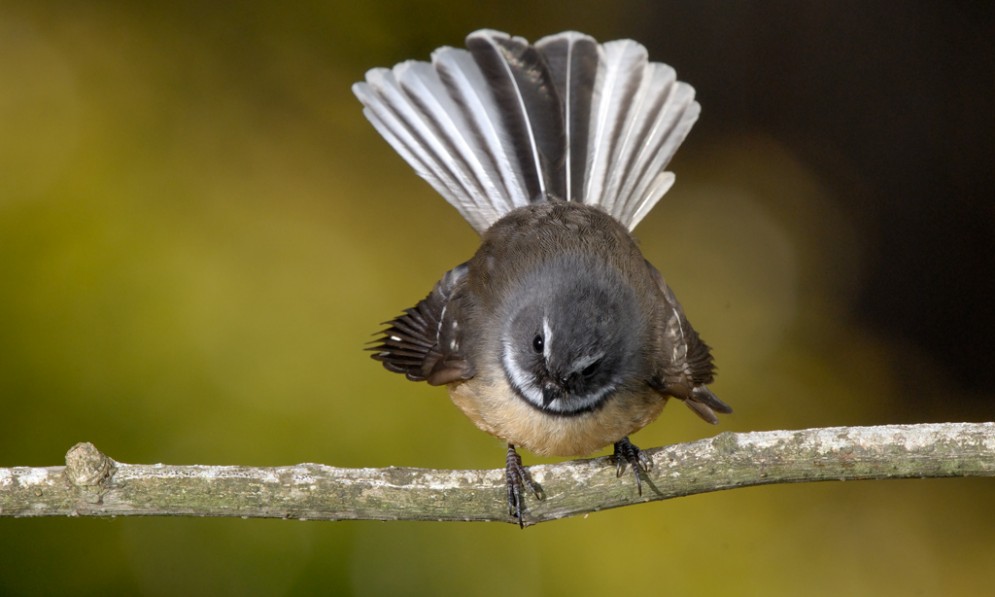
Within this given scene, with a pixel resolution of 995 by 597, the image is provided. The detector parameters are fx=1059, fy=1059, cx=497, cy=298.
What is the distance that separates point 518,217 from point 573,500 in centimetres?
135

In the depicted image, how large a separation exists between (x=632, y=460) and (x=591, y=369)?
13.4 inches

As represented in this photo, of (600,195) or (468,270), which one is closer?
(468,270)

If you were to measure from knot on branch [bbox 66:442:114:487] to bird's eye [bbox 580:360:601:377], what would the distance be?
1546 mm

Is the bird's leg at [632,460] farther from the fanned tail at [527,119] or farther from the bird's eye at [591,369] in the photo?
the fanned tail at [527,119]

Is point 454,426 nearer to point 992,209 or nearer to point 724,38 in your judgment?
point 724,38

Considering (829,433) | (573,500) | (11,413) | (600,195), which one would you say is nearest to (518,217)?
(600,195)

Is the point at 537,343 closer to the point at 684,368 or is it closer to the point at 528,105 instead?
the point at 684,368

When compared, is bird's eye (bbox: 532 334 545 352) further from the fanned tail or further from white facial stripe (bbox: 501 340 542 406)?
the fanned tail

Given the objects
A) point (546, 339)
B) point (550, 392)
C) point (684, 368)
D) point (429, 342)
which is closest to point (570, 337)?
point (546, 339)

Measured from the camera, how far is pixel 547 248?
396 centimetres

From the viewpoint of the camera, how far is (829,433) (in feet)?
10.4

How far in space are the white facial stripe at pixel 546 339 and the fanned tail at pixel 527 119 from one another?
1155 millimetres

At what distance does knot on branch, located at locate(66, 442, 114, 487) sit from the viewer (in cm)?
304

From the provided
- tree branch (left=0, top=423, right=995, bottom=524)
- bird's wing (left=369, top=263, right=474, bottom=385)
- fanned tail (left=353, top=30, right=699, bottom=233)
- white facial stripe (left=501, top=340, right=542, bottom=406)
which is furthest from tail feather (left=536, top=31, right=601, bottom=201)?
tree branch (left=0, top=423, right=995, bottom=524)
